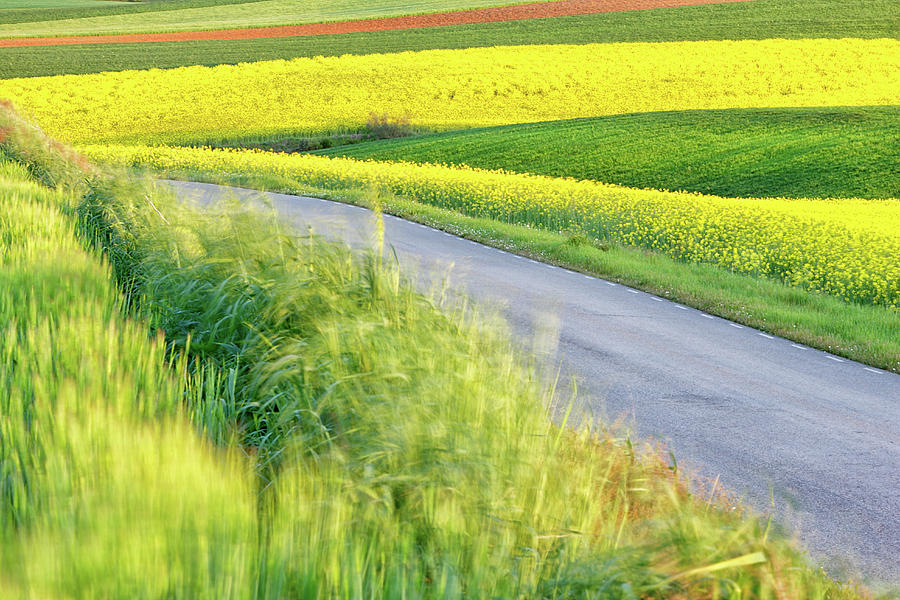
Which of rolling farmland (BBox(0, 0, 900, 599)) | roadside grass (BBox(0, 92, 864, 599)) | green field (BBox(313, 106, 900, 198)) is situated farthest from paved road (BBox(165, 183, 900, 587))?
green field (BBox(313, 106, 900, 198))

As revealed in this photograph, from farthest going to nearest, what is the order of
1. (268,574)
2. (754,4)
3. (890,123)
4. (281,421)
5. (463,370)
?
(754,4) < (890,123) < (463,370) < (281,421) < (268,574)

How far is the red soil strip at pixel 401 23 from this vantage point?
249ft

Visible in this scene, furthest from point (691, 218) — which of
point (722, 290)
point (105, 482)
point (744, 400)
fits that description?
point (105, 482)

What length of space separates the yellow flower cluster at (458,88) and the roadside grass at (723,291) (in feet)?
98.2

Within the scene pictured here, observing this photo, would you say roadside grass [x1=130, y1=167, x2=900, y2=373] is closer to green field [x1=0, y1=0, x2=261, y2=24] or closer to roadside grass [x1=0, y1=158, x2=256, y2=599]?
roadside grass [x1=0, y1=158, x2=256, y2=599]

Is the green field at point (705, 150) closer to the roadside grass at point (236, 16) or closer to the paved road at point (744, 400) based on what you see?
the paved road at point (744, 400)

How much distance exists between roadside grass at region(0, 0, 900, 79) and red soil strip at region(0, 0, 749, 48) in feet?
8.73

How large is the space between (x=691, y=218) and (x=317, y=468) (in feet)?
58.9

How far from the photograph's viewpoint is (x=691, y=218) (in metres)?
21.0

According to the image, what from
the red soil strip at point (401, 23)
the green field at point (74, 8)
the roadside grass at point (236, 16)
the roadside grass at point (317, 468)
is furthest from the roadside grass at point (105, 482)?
the green field at point (74, 8)

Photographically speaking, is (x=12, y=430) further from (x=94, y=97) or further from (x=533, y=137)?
(x=94, y=97)

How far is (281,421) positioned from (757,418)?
207 inches

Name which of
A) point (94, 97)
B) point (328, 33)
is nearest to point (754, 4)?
point (328, 33)

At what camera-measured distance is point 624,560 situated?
3383 millimetres
